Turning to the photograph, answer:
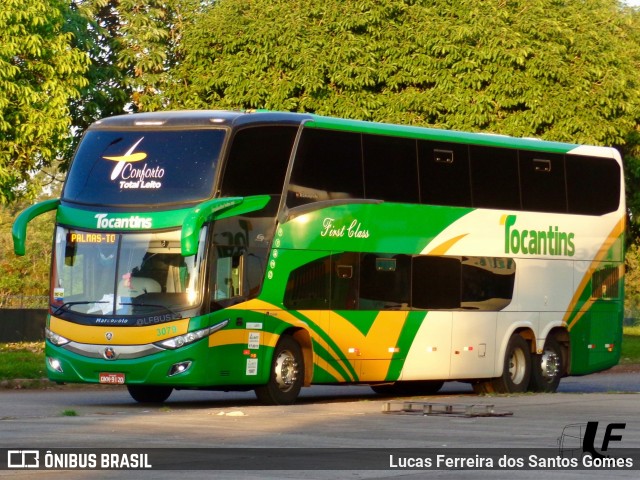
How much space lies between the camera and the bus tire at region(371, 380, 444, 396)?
88.9 feet

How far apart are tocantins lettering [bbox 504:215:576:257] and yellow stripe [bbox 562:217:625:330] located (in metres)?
0.73

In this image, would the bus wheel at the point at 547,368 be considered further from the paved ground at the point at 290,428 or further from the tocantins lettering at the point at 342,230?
the tocantins lettering at the point at 342,230

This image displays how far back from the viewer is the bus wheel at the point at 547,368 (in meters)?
26.5

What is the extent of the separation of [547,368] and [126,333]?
9.15m

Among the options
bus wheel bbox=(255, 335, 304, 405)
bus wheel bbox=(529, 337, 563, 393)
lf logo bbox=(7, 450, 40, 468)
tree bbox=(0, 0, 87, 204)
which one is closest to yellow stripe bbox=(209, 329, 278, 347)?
bus wheel bbox=(255, 335, 304, 405)

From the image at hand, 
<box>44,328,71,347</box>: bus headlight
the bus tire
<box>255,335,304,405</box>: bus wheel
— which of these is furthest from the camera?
the bus tire

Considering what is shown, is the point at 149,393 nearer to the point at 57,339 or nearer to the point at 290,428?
the point at 57,339

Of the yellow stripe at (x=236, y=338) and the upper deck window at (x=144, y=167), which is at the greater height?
the upper deck window at (x=144, y=167)

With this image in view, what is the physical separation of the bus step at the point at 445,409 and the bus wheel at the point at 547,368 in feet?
20.5

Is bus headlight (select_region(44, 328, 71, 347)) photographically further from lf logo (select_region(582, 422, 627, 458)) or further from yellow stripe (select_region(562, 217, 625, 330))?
yellow stripe (select_region(562, 217, 625, 330))

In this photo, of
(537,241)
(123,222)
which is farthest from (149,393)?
(537,241)

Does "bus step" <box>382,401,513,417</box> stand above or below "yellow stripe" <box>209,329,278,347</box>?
below

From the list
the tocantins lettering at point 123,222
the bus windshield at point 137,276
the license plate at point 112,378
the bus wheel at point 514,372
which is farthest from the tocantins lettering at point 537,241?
the license plate at point 112,378

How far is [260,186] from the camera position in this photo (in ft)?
69.8
